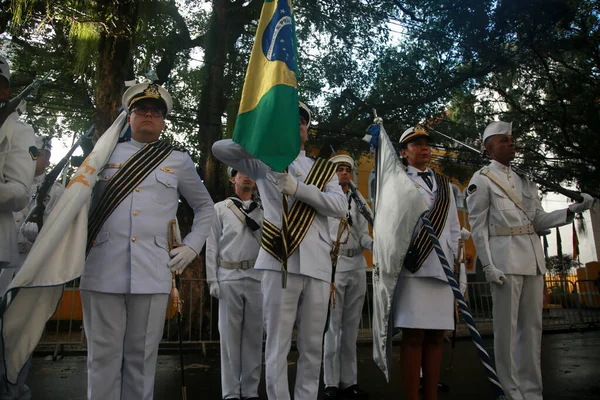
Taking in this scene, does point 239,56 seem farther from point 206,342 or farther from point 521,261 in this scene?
point 521,261

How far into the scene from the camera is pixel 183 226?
10.9 m

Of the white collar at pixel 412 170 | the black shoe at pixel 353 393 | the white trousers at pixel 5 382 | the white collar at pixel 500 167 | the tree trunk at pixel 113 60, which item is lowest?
the black shoe at pixel 353 393

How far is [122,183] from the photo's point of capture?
10.7 ft

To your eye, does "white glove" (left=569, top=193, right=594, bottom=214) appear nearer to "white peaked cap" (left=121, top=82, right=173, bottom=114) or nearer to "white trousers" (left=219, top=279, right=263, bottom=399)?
"white trousers" (left=219, top=279, right=263, bottom=399)

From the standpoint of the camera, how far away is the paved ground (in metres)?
5.22

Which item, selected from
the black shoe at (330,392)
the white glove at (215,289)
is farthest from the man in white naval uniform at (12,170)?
the black shoe at (330,392)

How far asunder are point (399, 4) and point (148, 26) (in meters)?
5.91

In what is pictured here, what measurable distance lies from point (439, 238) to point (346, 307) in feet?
6.96

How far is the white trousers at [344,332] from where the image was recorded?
552 cm

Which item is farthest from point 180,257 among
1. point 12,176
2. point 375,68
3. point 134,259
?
point 375,68

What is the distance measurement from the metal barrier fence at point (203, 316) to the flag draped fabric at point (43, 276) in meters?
2.31

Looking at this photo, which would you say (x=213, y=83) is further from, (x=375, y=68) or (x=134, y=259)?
(x=134, y=259)

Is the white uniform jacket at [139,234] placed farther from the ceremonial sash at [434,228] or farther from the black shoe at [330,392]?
the black shoe at [330,392]

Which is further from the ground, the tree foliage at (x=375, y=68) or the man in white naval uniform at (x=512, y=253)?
the tree foliage at (x=375, y=68)
